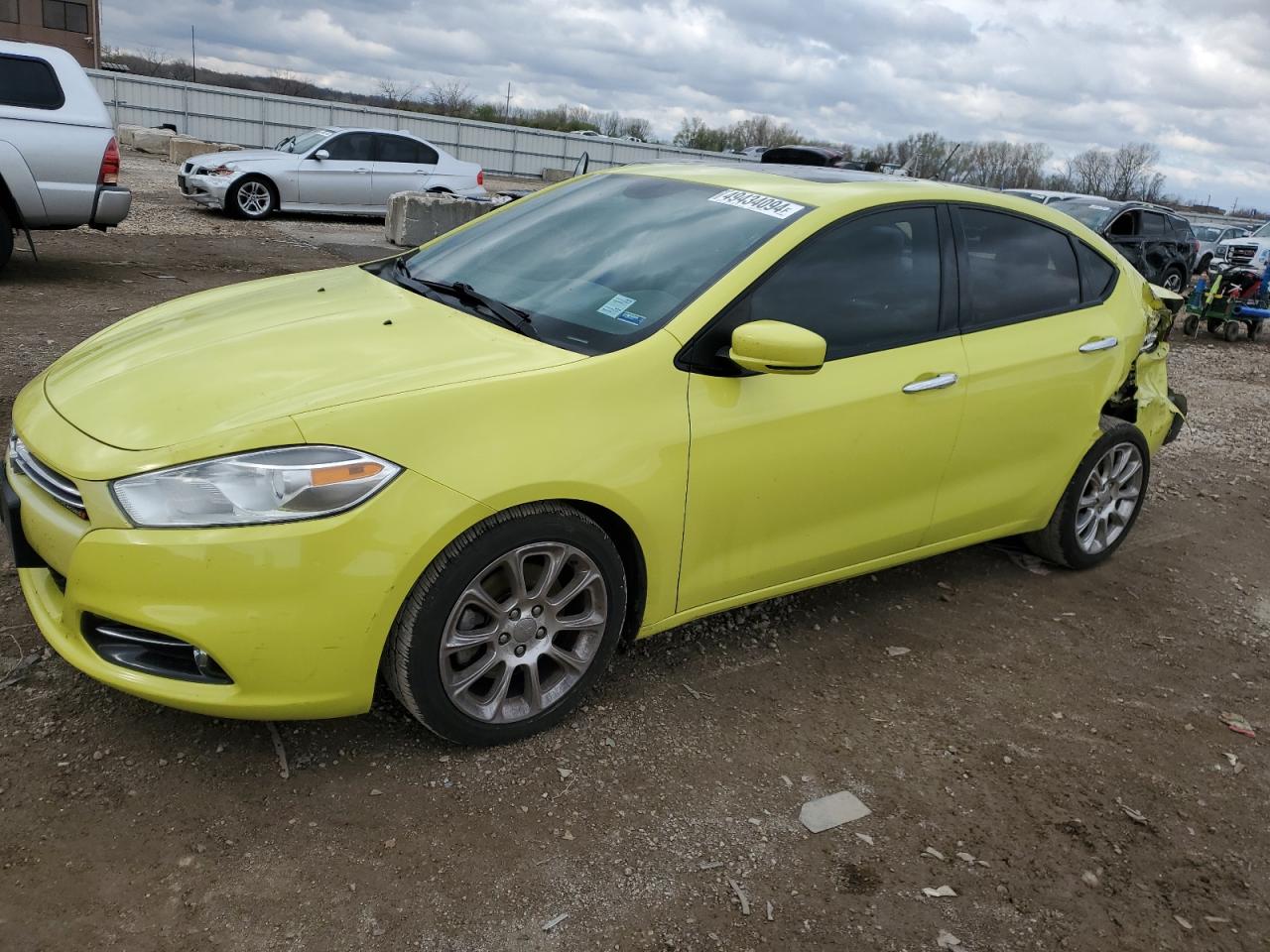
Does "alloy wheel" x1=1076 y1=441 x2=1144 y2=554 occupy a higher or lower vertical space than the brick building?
lower

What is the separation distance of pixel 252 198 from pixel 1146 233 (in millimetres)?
14262

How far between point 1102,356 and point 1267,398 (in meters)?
6.73

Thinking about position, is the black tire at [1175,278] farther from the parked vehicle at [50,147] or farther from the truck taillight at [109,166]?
the parked vehicle at [50,147]

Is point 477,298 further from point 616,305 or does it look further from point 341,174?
point 341,174

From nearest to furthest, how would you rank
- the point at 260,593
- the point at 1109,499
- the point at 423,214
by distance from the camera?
the point at 260,593 → the point at 1109,499 → the point at 423,214

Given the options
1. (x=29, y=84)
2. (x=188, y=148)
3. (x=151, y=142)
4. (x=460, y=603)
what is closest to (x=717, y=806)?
(x=460, y=603)

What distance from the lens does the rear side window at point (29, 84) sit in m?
8.16

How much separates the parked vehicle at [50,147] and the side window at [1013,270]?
7527mm

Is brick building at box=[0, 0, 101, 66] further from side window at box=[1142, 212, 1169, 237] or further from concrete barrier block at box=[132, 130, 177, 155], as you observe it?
side window at box=[1142, 212, 1169, 237]

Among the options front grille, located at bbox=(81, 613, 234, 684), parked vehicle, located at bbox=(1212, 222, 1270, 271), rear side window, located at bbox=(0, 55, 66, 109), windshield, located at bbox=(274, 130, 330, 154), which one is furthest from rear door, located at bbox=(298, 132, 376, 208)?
front grille, located at bbox=(81, 613, 234, 684)

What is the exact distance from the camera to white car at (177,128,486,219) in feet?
48.5

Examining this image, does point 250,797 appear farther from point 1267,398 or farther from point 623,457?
point 1267,398

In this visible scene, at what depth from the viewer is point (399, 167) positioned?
16156 mm

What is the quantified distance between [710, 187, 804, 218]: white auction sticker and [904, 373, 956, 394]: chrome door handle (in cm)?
74
